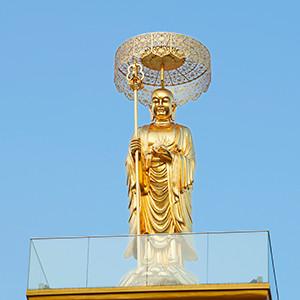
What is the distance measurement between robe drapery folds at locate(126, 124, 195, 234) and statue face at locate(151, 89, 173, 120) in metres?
0.46

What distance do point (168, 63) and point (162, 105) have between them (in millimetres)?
908

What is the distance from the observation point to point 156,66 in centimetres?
2728

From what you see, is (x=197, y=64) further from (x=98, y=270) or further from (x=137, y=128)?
(x=98, y=270)

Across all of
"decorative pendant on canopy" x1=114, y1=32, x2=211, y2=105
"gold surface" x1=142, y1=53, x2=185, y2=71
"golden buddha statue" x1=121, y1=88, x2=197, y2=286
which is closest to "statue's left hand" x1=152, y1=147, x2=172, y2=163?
"golden buddha statue" x1=121, y1=88, x2=197, y2=286

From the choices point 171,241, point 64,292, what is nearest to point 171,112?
point 171,241

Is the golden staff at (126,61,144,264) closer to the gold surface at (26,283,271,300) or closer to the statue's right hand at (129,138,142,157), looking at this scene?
the statue's right hand at (129,138,142,157)

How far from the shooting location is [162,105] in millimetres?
26625

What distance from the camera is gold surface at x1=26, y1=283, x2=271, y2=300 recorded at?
2197cm

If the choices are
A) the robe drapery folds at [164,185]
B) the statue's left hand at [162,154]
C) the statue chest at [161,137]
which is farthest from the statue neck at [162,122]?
the statue's left hand at [162,154]

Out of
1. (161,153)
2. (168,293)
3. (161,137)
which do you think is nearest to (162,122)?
(161,137)

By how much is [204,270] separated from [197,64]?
597cm

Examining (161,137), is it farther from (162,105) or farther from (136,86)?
(136,86)

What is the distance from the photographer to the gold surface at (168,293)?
865 inches

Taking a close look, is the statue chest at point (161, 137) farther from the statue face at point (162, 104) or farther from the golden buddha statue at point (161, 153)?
the statue face at point (162, 104)
